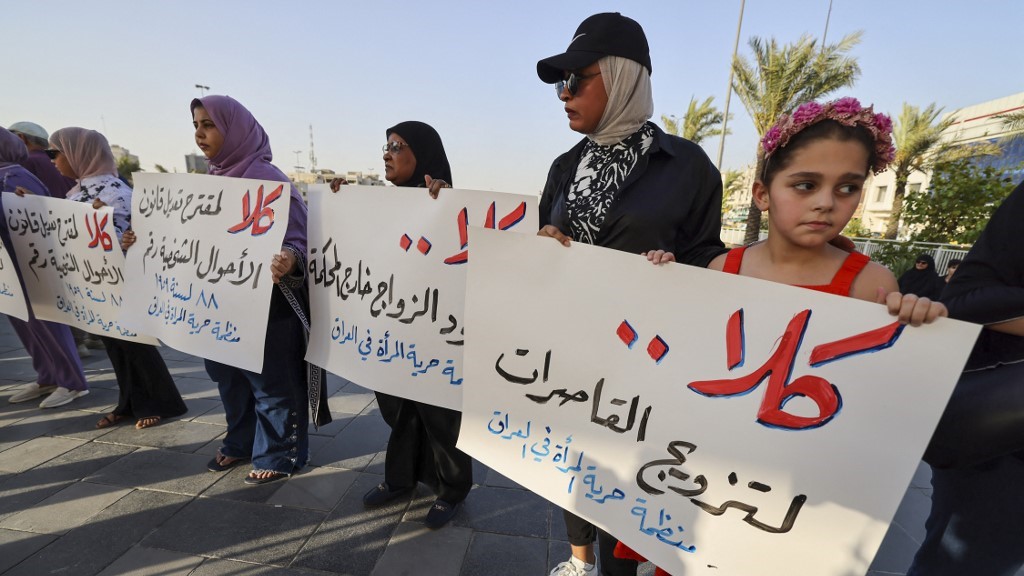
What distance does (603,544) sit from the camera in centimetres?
165

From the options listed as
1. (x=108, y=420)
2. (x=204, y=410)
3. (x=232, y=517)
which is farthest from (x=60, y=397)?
(x=232, y=517)

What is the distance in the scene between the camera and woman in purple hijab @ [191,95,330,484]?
7.16ft

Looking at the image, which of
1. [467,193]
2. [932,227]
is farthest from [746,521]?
[932,227]

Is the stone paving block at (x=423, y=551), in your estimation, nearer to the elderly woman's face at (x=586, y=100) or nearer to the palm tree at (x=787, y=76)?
the elderly woman's face at (x=586, y=100)

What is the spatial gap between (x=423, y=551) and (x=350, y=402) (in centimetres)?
187

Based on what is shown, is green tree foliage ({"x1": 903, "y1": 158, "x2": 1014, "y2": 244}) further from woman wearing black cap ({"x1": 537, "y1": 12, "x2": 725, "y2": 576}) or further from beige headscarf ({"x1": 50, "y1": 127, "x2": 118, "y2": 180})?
beige headscarf ({"x1": 50, "y1": 127, "x2": 118, "y2": 180})

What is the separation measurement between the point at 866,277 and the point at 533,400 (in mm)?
951

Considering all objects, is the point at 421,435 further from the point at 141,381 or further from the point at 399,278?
the point at 141,381

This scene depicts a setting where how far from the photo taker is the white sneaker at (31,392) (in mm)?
3412

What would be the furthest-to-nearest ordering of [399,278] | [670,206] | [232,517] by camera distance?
1. [232,517]
2. [399,278]
3. [670,206]

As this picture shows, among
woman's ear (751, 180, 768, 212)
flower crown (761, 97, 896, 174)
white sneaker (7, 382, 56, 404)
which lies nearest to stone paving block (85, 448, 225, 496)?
white sneaker (7, 382, 56, 404)

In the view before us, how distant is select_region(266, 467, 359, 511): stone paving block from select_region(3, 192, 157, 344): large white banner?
1202 millimetres

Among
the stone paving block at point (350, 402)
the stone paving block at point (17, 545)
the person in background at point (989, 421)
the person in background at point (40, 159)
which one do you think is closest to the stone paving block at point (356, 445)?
the stone paving block at point (350, 402)

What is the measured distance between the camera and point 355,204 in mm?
1917
